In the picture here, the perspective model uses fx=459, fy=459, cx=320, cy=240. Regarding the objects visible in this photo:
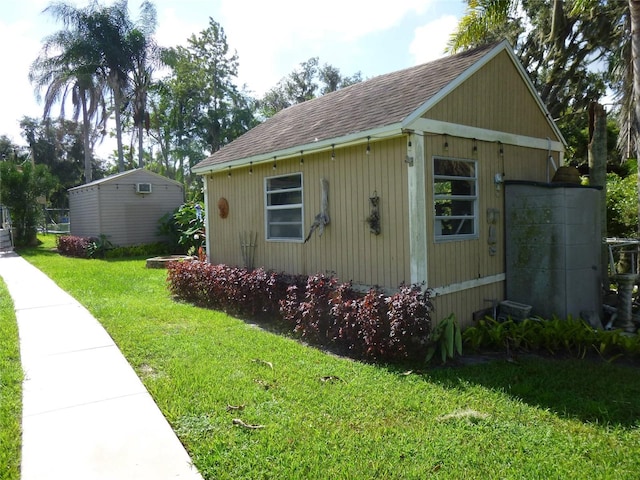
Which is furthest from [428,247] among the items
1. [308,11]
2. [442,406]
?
[308,11]

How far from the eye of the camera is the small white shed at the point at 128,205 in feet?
57.9

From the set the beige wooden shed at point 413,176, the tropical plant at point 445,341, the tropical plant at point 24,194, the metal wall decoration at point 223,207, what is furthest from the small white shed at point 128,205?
the tropical plant at point 445,341

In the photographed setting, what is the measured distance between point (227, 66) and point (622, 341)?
108 feet

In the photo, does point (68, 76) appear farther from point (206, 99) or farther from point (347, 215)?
point (347, 215)

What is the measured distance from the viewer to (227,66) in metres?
33.6

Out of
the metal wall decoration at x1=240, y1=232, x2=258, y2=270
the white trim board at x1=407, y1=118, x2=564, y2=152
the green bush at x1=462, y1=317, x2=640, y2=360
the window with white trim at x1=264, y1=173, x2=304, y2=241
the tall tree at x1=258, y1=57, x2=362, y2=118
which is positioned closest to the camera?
the green bush at x1=462, y1=317, x2=640, y2=360

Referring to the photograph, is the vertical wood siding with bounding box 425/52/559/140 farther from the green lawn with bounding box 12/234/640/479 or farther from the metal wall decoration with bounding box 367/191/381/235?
the green lawn with bounding box 12/234/640/479

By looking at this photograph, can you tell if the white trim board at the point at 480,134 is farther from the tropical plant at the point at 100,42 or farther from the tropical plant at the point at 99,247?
the tropical plant at the point at 100,42

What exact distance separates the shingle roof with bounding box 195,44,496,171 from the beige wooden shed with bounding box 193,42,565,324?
1.5 inches

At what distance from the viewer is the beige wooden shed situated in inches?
229

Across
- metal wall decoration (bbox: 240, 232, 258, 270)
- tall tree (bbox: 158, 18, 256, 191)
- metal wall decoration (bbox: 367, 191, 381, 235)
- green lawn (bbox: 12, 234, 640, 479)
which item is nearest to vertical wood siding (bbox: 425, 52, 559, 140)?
metal wall decoration (bbox: 367, 191, 381, 235)

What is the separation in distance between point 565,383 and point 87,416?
14.5 ft

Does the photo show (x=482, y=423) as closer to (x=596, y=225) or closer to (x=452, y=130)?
(x=452, y=130)

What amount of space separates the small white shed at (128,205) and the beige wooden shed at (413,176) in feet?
36.6
